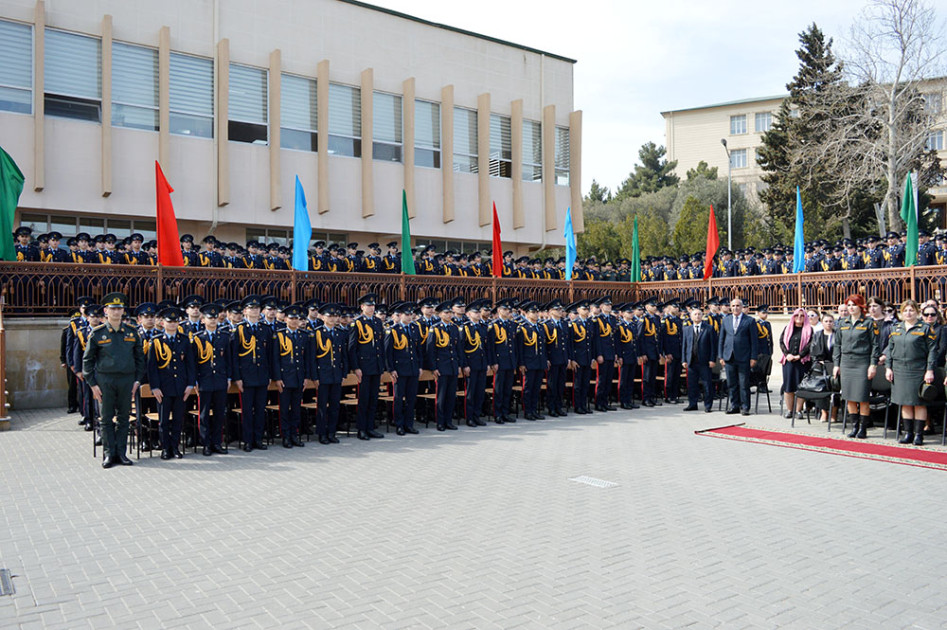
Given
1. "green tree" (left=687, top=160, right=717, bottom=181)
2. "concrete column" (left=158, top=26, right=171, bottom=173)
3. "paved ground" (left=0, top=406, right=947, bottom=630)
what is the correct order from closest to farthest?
"paved ground" (left=0, top=406, right=947, bottom=630), "concrete column" (left=158, top=26, right=171, bottom=173), "green tree" (left=687, top=160, right=717, bottom=181)

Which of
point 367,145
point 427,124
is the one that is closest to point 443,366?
point 367,145

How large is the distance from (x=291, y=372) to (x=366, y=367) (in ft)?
3.76

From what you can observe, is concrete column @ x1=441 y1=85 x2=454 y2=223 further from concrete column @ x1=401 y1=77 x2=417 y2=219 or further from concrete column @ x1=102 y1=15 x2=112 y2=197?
concrete column @ x1=102 y1=15 x2=112 y2=197

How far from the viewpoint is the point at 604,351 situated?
540 inches

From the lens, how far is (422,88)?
79.1 ft

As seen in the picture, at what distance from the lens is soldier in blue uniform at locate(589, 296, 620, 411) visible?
13.7m

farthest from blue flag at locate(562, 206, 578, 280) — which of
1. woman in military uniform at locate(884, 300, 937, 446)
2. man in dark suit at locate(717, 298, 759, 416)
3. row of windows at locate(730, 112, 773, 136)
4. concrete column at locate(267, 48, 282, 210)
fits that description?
row of windows at locate(730, 112, 773, 136)

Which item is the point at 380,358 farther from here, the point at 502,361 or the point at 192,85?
the point at 192,85

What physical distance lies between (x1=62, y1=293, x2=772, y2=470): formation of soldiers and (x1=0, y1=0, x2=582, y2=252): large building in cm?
785

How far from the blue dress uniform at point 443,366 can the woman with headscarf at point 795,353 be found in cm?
562

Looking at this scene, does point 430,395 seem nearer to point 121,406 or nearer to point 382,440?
point 382,440

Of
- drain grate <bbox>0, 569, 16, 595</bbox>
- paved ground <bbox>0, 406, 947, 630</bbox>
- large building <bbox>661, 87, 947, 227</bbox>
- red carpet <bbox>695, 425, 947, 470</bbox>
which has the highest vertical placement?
large building <bbox>661, 87, 947, 227</bbox>

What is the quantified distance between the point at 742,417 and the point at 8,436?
37.4ft

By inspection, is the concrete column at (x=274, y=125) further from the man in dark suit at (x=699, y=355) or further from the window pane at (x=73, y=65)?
the man in dark suit at (x=699, y=355)
